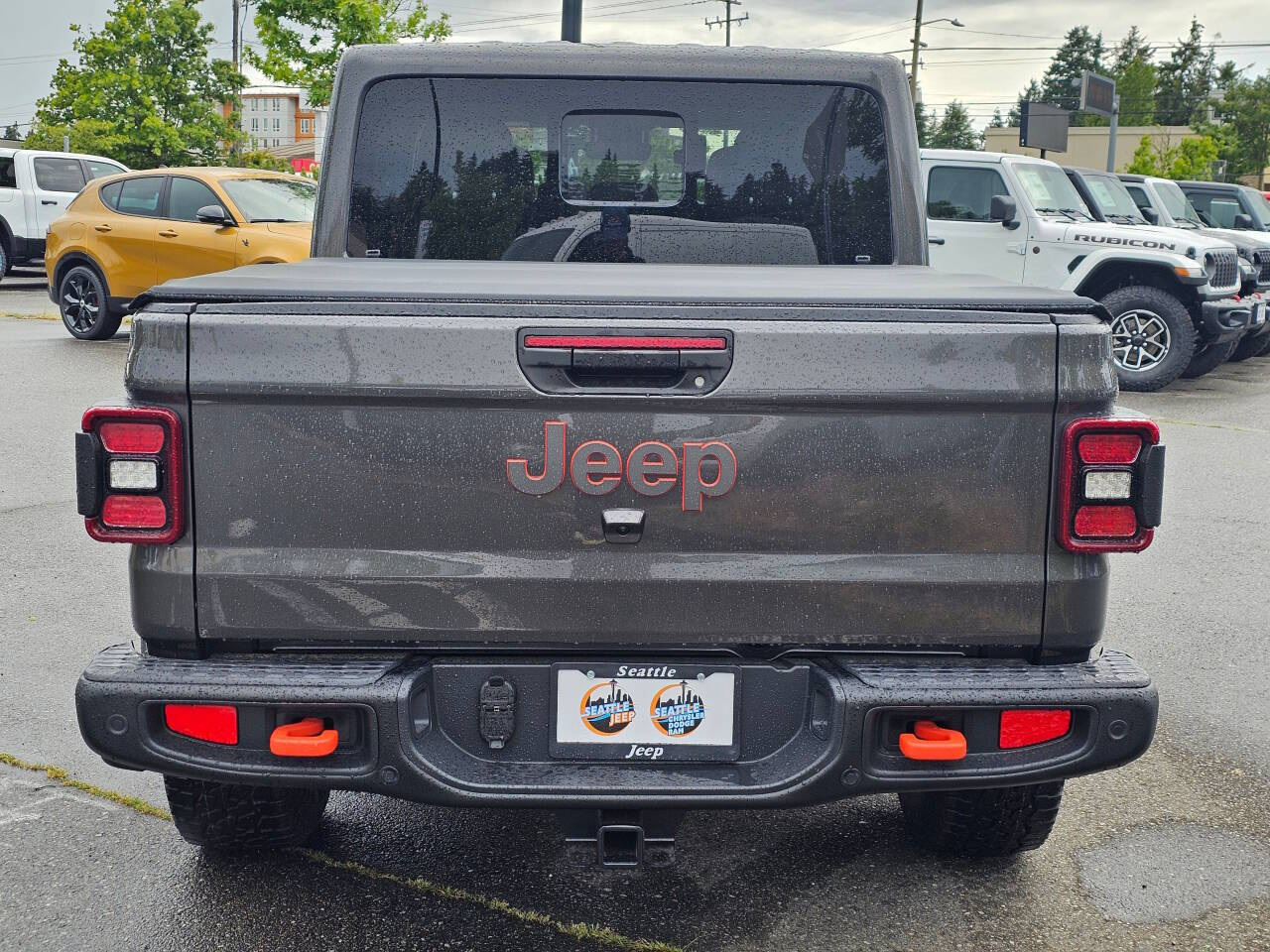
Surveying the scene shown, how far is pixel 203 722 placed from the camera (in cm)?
248

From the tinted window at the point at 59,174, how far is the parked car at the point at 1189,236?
14.6 metres

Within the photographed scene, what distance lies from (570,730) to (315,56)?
29452 mm

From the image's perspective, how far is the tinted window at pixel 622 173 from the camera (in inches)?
150

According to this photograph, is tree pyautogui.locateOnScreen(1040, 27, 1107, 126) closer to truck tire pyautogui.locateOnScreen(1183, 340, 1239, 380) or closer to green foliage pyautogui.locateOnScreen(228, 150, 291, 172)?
green foliage pyautogui.locateOnScreen(228, 150, 291, 172)

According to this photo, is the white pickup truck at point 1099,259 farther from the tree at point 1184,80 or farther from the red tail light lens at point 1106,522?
the tree at point 1184,80

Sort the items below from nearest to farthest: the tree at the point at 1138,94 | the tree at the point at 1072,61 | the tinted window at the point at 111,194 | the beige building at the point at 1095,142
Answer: the tinted window at the point at 111,194 → the beige building at the point at 1095,142 → the tree at the point at 1138,94 → the tree at the point at 1072,61

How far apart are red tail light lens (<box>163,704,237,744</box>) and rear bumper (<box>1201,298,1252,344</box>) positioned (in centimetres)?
1216

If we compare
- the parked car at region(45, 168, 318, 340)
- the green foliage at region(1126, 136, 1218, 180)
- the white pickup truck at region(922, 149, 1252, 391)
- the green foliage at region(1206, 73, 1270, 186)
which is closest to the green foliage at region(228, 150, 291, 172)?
the green foliage at region(1126, 136, 1218, 180)

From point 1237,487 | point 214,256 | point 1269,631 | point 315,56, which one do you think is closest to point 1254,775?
point 1269,631

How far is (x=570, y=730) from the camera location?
8.16ft

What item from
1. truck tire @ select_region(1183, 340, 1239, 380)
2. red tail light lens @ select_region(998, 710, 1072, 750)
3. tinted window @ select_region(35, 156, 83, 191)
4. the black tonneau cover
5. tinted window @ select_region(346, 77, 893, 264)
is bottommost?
truck tire @ select_region(1183, 340, 1239, 380)

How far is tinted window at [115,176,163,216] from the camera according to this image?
13.8 metres

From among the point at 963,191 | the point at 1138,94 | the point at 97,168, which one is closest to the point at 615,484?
the point at 963,191

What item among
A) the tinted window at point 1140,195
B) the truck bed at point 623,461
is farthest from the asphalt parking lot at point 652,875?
the tinted window at point 1140,195
